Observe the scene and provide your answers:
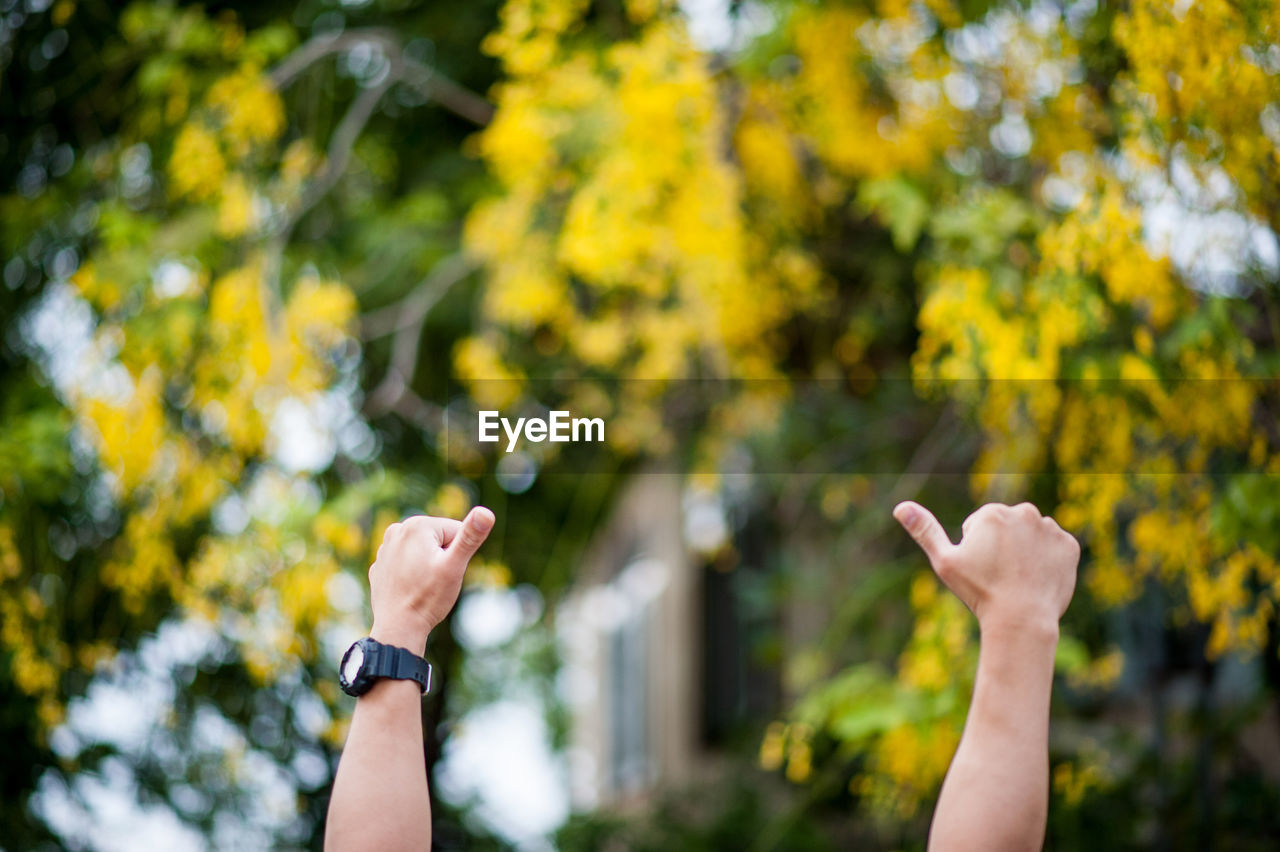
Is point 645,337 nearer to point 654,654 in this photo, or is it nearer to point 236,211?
point 236,211

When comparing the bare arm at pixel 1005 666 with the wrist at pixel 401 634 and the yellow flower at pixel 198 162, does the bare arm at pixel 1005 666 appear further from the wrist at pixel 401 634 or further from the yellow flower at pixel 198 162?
the yellow flower at pixel 198 162

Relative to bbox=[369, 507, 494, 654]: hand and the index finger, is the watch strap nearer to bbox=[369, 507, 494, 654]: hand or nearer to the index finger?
bbox=[369, 507, 494, 654]: hand

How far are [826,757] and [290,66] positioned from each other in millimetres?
3613

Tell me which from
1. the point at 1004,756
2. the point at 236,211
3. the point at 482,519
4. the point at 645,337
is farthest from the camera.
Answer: the point at 645,337

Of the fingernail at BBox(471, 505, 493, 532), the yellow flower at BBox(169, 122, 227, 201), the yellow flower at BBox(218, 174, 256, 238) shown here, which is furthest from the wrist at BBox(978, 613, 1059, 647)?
the yellow flower at BBox(169, 122, 227, 201)

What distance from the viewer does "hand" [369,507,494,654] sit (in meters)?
1.21

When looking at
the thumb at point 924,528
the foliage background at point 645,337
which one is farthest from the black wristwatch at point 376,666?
the foliage background at point 645,337

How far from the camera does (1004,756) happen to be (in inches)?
43.2

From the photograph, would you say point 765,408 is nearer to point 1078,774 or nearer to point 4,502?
point 1078,774

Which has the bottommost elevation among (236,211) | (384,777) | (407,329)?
(407,329)

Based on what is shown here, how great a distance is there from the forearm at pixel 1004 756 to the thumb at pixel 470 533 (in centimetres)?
58

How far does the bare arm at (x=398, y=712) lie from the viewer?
1.12 m

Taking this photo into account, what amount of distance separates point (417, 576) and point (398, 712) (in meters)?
0.16

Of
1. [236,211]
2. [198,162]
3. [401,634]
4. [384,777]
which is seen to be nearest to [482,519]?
[401,634]
